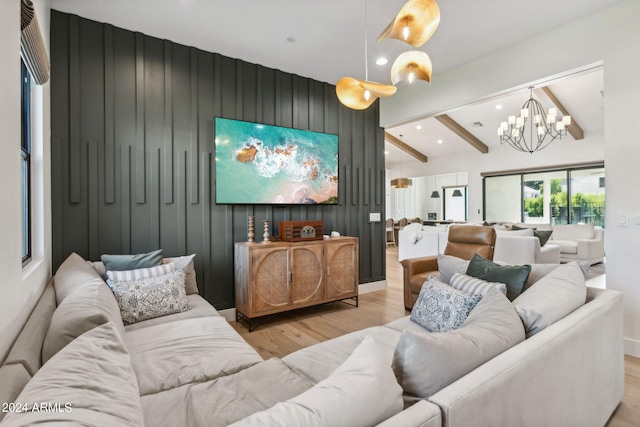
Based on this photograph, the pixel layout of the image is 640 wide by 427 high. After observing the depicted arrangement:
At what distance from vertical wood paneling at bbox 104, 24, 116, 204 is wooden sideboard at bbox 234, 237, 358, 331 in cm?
126

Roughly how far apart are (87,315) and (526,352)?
1.61 m

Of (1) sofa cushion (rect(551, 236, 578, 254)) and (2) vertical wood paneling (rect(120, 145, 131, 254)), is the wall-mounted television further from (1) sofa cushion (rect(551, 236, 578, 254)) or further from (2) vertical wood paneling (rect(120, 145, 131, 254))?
(1) sofa cushion (rect(551, 236, 578, 254))

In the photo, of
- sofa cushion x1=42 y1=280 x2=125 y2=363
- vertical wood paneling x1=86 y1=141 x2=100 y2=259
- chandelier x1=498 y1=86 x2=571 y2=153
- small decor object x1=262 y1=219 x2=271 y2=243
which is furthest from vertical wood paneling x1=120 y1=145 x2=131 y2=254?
chandelier x1=498 y1=86 x2=571 y2=153

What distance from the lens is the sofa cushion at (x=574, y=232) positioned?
21.6 feet

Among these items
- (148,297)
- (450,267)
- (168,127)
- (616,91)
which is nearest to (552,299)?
(450,267)

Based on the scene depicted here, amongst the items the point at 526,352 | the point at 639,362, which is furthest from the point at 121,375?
the point at 639,362

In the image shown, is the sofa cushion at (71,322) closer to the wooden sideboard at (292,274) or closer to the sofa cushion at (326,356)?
the sofa cushion at (326,356)

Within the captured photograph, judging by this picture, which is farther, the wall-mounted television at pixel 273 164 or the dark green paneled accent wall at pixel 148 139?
the wall-mounted television at pixel 273 164

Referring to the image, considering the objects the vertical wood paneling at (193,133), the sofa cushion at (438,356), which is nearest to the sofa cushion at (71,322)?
the sofa cushion at (438,356)

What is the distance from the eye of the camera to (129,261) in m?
2.55

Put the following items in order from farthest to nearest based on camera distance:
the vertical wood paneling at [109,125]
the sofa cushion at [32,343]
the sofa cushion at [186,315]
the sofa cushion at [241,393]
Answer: the vertical wood paneling at [109,125]
the sofa cushion at [186,315]
the sofa cushion at [241,393]
the sofa cushion at [32,343]

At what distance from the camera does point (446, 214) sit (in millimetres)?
10586

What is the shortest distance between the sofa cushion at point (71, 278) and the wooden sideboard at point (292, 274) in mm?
1317

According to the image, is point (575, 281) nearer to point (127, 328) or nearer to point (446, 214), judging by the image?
point (127, 328)
